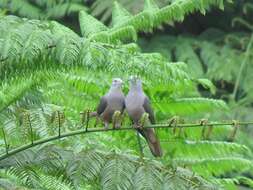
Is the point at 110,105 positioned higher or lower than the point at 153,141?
higher

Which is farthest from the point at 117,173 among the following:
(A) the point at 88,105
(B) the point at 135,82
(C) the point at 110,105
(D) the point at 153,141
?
(A) the point at 88,105

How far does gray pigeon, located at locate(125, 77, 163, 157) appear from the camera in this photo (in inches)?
168

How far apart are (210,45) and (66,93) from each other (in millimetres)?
3918

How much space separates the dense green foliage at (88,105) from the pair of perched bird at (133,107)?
0.09 meters

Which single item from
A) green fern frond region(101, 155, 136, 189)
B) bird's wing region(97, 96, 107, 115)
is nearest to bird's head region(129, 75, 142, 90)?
bird's wing region(97, 96, 107, 115)

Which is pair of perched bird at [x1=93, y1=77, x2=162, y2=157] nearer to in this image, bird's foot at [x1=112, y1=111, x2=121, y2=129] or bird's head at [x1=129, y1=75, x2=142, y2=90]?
bird's head at [x1=129, y1=75, x2=142, y2=90]

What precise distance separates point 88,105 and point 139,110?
4.54 feet

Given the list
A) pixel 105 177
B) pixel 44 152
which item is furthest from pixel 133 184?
pixel 44 152

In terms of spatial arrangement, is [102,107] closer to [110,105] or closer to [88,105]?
[110,105]

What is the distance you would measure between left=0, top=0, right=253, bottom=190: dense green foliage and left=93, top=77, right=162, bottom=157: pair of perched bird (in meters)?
0.09

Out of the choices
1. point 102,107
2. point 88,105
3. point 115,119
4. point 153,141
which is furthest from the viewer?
point 88,105

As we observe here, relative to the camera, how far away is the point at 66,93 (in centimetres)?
583

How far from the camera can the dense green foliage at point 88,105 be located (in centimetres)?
405

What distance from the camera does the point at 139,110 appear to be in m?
4.33
